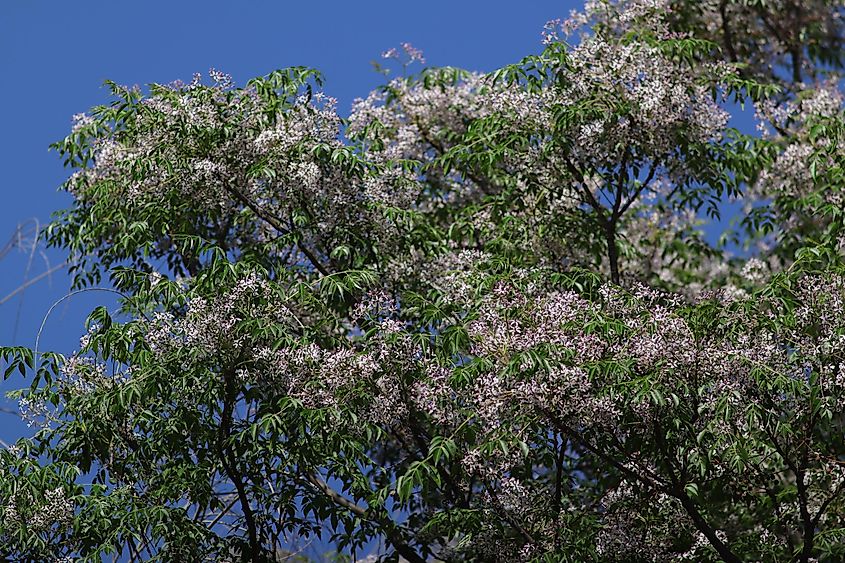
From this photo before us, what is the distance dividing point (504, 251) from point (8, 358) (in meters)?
2.76

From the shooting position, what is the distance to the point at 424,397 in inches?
207

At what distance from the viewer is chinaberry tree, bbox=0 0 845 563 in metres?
5.07

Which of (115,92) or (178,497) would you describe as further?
(115,92)

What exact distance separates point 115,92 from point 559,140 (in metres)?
2.32

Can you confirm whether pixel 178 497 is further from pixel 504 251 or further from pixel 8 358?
pixel 504 251

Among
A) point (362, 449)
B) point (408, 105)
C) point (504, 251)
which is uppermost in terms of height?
point (408, 105)

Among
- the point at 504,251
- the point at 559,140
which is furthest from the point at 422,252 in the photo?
the point at 559,140

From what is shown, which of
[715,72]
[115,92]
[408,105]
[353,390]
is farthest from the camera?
[408,105]

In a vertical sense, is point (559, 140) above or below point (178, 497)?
above

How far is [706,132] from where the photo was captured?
652 cm

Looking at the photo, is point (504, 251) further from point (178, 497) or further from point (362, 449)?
point (178, 497)

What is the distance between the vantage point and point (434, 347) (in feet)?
18.4

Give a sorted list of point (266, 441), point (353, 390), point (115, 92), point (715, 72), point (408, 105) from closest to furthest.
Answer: point (353, 390) → point (266, 441) → point (115, 92) → point (715, 72) → point (408, 105)

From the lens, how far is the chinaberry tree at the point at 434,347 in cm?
507
